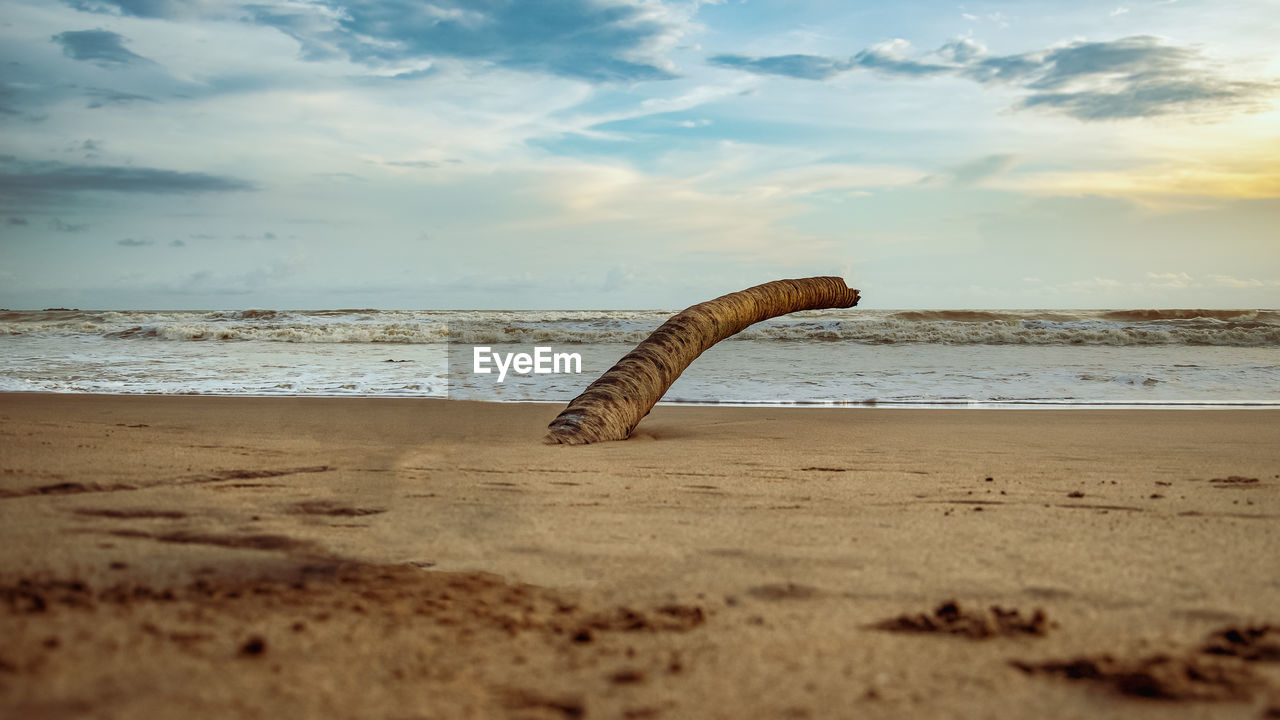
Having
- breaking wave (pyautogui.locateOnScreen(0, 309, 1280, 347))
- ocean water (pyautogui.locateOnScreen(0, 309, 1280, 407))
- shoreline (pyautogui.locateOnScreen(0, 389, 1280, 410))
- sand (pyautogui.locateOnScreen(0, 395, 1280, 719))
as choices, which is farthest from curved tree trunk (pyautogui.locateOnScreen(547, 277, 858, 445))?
breaking wave (pyautogui.locateOnScreen(0, 309, 1280, 347))

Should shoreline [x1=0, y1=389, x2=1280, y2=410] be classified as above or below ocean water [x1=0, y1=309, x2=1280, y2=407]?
below

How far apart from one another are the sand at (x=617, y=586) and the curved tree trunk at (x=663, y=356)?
102cm

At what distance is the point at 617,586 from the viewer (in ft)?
7.38

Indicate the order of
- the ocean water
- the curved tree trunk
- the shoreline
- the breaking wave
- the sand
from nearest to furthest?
the sand
the curved tree trunk
the shoreline
the ocean water
the breaking wave

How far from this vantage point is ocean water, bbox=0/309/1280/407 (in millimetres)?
10266

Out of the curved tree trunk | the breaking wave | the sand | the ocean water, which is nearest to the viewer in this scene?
the sand

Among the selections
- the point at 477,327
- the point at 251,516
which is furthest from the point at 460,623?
the point at 477,327

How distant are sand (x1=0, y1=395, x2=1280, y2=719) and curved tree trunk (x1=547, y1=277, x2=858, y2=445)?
40.0 inches

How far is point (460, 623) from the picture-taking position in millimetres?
1865

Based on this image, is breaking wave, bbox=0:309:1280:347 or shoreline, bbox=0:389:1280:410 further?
breaking wave, bbox=0:309:1280:347

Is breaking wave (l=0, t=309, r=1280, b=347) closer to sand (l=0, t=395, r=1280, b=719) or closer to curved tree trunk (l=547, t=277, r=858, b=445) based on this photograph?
curved tree trunk (l=547, t=277, r=858, b=445)

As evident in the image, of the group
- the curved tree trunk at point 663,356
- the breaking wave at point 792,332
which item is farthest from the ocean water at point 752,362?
the curved tree trunk at point 663,356

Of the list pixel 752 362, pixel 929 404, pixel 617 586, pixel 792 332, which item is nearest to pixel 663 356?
pixel 617 586

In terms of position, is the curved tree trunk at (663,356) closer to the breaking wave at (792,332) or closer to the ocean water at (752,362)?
the ocean water at (752,362)
